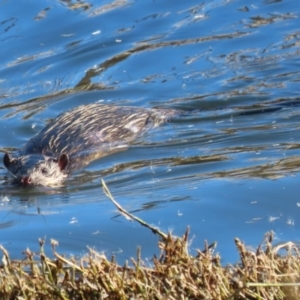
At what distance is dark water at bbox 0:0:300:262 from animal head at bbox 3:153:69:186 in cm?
15

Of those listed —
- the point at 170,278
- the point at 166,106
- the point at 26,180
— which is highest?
the point at 166,106

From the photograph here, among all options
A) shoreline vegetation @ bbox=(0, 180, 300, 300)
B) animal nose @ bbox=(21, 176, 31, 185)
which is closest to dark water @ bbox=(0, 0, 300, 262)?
animal nose @ bbox=(21, 176, 31, 185)

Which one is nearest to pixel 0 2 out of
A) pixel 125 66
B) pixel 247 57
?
pixel 125 66

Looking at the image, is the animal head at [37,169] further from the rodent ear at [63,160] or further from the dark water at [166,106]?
the dark water at [166,106]

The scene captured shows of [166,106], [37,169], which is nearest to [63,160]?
[37,169]

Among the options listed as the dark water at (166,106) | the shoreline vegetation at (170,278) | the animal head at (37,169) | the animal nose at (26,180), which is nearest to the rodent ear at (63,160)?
the animal head at (37,169)

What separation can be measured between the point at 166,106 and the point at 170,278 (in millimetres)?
6272

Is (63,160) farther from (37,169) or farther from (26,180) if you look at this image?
(26,180)

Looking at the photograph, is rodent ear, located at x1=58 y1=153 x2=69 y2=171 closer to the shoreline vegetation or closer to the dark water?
the dark water

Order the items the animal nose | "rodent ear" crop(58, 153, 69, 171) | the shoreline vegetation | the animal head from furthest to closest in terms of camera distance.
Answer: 1. "rodent ear" crop(58, 153, 69, 171)
2. the animal head
3. the animal nose
4. the shoreline vegetation

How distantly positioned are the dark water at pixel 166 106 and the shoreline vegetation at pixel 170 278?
1086 millimetres

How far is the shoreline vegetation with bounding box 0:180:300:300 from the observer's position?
4.32m

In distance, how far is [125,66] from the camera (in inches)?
483

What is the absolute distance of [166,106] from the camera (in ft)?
34.6
